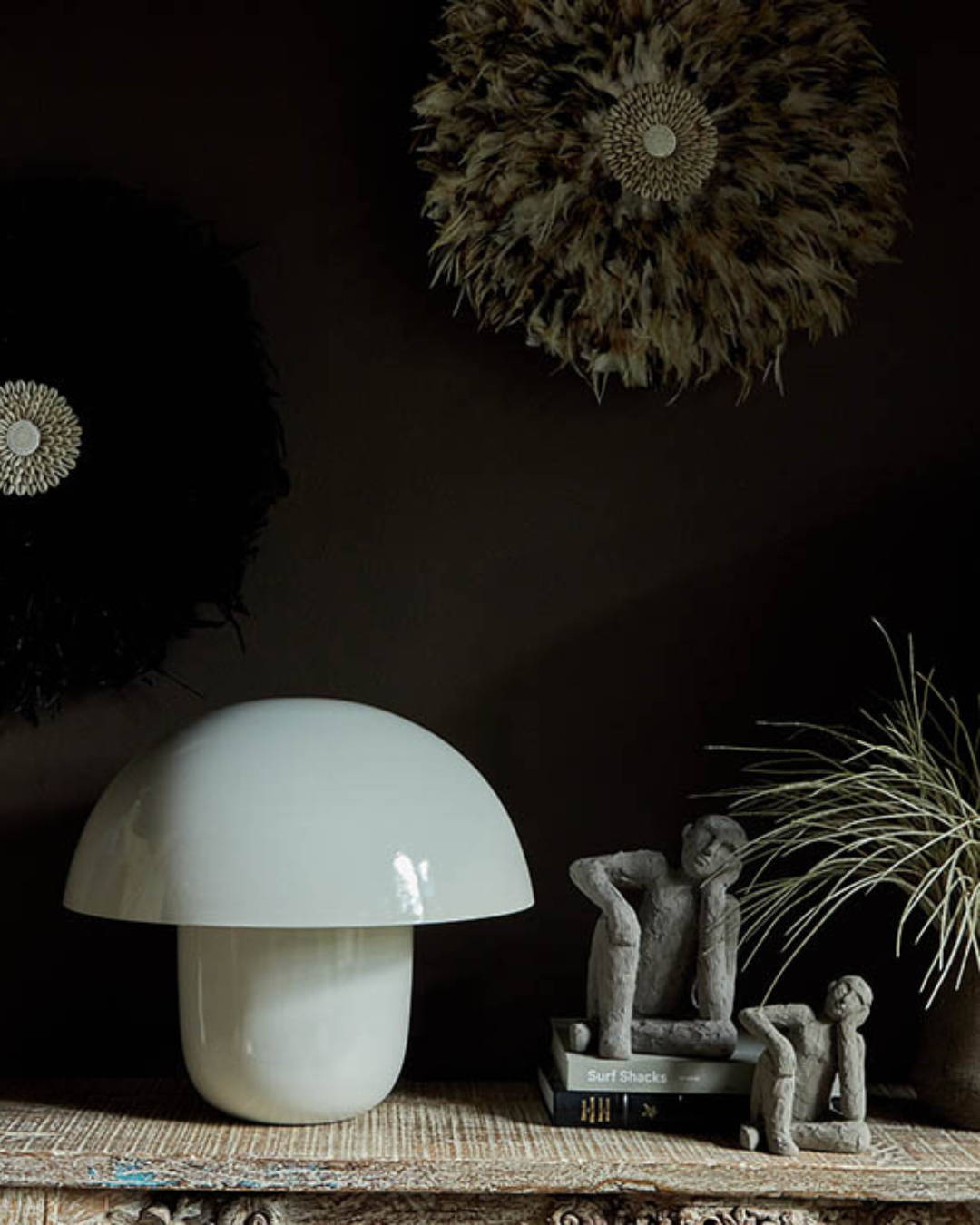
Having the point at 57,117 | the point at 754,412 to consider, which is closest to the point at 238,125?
the point at 57,117

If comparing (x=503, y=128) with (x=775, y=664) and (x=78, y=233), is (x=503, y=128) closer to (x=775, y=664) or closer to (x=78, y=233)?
(x=78, y=233)

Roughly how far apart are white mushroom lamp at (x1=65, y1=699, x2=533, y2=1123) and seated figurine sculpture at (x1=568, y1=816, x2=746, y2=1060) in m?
0.13

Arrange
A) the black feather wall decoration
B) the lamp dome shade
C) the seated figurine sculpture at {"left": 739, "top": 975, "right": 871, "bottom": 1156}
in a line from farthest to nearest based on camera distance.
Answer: the black feather wall decoration, the seated figurine sculpture at {"left": 739, "top": 975, "right": 871, "bottom": 1156}, the lamp dome shade

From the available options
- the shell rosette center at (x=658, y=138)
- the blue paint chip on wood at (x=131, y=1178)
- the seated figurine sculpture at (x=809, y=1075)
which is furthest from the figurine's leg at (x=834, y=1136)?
the shell rosette center at (x=658, y=138)

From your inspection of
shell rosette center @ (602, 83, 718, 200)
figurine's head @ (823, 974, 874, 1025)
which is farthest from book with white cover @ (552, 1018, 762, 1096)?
shell rosette center @ (602, 83, 718, 200)

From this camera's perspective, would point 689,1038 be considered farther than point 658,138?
No

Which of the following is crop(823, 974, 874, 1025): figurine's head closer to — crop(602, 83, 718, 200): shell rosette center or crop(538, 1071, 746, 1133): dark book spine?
crop(538, 1071, 746, 1133): dark book spine

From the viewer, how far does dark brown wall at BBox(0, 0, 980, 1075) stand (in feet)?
6.40

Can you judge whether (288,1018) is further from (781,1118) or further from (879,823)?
(879,823)

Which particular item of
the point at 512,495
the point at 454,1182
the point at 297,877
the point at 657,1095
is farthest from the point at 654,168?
the point at 454,1182

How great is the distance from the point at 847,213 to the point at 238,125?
0.76 metres

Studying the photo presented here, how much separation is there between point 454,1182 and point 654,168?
1.17 m

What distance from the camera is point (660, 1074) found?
1.66 metres

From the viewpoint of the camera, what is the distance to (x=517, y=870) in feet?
5.34
